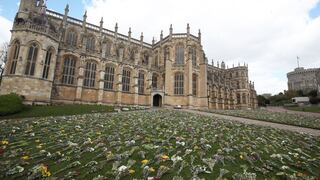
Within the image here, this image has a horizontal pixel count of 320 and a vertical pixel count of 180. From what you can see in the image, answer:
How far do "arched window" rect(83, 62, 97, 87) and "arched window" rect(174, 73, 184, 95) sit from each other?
18219 mm

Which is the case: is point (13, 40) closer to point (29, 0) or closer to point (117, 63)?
point (29, 0)

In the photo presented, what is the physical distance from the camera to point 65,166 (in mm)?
4578

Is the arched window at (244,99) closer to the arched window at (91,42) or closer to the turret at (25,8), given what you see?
the arched window at (91,42)

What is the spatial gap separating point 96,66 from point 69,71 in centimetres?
494

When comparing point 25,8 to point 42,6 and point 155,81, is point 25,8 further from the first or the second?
point 155,81

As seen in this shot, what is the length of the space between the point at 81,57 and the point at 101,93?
295 inches

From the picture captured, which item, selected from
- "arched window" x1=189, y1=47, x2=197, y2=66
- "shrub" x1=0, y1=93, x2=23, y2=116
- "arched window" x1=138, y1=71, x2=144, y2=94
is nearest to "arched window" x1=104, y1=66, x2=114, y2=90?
"arched window" x1=138, y1=71, x2=144, y2=94

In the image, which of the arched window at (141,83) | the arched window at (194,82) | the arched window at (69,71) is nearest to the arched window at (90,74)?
the arched window at (69,71)

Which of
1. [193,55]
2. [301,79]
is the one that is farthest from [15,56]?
[301,79]

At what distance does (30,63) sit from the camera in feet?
80.8

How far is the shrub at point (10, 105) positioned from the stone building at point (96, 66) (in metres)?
5.07

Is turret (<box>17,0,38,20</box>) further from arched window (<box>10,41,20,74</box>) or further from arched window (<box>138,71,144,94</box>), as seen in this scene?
arched window (<box>138,71,144,94</box>)

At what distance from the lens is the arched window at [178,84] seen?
40938mm

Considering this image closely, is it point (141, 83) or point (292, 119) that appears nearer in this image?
point (292, 119)
